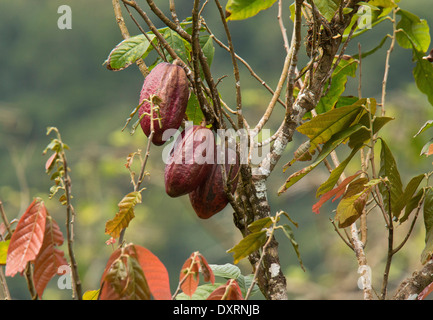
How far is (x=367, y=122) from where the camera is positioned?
114 cm

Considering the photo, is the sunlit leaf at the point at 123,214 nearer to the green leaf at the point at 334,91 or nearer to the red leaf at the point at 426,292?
the red leaf at the point at 426,292

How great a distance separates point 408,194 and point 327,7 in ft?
1.22

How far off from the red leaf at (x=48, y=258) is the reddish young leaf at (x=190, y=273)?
0.53 ft

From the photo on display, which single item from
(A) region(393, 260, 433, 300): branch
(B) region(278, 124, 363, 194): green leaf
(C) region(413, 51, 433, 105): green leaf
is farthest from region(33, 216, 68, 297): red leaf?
(C) region(413, 51, 433, 105): green leaf

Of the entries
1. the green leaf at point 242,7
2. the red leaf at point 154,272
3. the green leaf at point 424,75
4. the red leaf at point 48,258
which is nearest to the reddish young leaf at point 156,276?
the red leaf at point 154,272

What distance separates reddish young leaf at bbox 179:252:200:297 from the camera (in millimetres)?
833

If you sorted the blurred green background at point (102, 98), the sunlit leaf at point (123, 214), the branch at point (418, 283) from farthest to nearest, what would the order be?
the blurred green background at point (102, 98) → the branch at point (418, 283) → the sunlit leaf at point (123, 214)

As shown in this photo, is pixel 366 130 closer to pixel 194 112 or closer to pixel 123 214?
pixel 194 112

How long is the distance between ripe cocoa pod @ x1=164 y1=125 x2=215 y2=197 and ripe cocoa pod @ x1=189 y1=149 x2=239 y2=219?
16mm

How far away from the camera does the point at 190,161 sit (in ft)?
3.53

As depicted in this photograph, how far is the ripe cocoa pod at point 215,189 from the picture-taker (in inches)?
43.3

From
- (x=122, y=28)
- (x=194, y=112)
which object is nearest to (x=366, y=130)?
(x=194, y=112)

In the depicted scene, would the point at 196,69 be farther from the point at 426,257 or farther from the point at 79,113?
the point at 79,113
